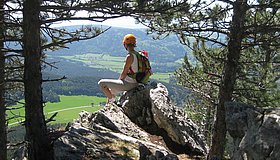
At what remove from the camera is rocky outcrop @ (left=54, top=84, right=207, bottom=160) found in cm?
612

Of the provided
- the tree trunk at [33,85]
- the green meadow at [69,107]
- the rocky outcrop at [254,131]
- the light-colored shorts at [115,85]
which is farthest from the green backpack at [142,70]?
the green meadow at [69,107]

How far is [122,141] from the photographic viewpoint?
22.2 ft

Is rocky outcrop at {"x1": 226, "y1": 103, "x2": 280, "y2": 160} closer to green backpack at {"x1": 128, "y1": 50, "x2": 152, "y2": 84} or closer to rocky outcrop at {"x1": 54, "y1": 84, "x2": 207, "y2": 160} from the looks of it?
rocky outcrop at {"x1": 54, "y1": 84, "x2": 207, "y2": 160}

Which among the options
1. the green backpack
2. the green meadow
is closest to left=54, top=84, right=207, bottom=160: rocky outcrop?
the green backpack

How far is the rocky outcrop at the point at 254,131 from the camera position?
13.9 feet

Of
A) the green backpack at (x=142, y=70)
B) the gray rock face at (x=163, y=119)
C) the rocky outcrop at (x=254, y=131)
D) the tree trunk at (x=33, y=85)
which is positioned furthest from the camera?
the green backpack at (x=142, y=70)

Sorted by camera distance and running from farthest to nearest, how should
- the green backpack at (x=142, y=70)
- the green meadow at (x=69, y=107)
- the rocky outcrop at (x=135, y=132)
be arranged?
the green meadow at (x=69, y=107) → the green backpack at (x=142, y=70) → the rocky outcrop at (x=135, y=132)

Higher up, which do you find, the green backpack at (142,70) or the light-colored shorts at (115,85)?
the green backpack at (142,70)

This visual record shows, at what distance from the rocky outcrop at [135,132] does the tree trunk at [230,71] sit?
0.46 metres

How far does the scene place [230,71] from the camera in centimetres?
862

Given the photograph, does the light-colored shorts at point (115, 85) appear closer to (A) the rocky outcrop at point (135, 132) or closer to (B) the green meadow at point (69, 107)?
(A) the rocky outcrop at point (135, 132)

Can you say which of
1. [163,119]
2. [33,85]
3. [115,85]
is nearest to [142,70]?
[115,85]

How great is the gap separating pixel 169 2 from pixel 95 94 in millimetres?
181826

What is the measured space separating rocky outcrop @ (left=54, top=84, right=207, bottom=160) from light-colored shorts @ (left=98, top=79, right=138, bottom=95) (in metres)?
0.31
